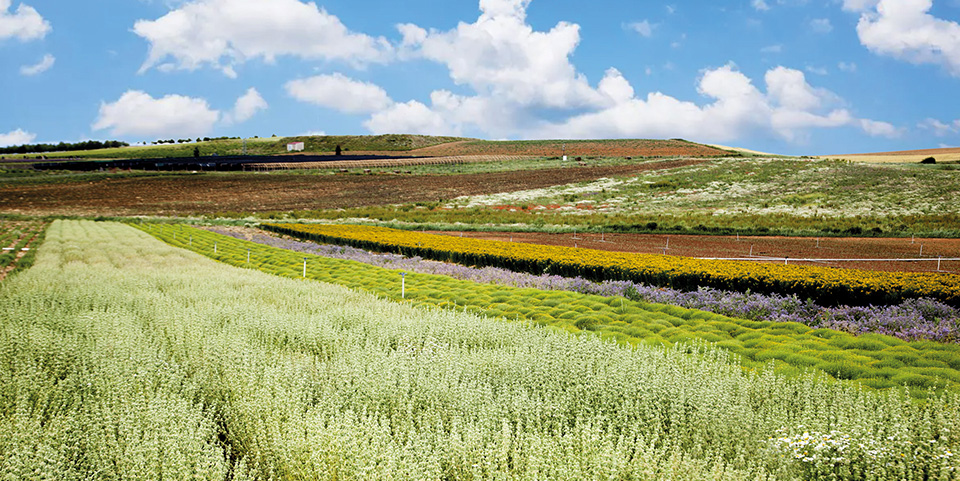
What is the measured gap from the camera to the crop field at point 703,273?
39.9 ft

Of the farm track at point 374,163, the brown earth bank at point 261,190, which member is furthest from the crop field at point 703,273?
the farm track at point 374,163

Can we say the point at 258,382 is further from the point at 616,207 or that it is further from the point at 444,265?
the point at 616,207

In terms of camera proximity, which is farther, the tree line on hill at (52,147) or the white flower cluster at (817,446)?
the tree line on hill at (52,147)

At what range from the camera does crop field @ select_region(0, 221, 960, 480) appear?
3.49 meters

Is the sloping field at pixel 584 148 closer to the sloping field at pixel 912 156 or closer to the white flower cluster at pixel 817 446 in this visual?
the sloping field at pixel 912 156

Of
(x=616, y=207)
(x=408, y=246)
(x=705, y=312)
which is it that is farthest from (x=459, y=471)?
(x=616, y=207)

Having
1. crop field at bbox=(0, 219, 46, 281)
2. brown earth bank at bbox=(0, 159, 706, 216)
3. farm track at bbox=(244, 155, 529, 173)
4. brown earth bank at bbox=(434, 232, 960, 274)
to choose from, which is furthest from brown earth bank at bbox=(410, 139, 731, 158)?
crop field at bbox=(0, 219, 46, 281)

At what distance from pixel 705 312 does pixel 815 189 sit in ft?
162

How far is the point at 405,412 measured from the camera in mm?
4520

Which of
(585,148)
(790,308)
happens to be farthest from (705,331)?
(585,148)

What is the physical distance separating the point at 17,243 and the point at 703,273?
103 ft

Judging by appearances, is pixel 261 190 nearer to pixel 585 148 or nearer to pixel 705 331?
pixel 705 331

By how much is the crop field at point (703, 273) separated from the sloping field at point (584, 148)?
7701cm

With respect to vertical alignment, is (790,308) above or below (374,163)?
below
